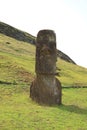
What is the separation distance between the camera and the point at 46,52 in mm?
27672

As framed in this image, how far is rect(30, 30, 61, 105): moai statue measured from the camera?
90.5 ft

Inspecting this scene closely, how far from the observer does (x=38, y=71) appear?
92.0ft

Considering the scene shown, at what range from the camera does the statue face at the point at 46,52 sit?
27719mm

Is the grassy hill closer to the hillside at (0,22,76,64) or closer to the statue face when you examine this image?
the statue face

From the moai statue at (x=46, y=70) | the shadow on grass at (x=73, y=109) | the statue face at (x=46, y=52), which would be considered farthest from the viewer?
the statue face at (x=46, y=52)

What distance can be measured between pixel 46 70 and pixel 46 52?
1.30 m

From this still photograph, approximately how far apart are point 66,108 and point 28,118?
16.0ft

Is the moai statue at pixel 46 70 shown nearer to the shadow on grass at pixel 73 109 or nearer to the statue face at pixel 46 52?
the statue face at pixel 46 52

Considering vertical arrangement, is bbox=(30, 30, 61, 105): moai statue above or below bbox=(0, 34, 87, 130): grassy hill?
above

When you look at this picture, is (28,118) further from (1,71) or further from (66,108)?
(1,71)

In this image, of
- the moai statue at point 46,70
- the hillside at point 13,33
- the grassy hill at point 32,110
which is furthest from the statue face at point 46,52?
the hillside at point 13,33

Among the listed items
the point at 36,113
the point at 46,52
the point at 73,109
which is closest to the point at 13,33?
the point at 46,52

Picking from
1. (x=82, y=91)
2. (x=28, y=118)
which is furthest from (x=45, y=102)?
(x=82, y=91)

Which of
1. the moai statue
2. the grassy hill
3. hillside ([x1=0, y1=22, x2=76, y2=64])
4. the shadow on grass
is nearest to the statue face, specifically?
the moai statue
